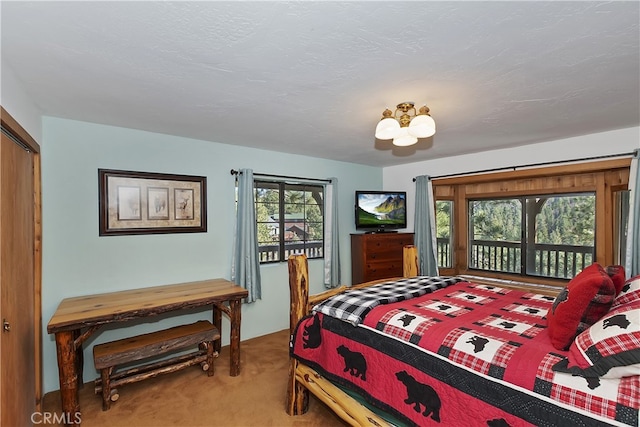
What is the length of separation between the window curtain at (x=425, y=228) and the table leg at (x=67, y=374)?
12.4 ft

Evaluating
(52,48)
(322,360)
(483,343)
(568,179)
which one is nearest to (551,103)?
(568,179)

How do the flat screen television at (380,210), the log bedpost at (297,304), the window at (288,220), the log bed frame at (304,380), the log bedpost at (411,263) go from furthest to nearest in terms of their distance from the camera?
the flat screen television at (380,210) < the window at (288,220) < the log bedpost at (411,263) < the log bedpost at (297,304) < the log bed frame at (304,380)

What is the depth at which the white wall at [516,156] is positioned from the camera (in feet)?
9.34

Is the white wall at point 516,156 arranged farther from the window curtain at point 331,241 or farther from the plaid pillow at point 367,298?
the plaid pillow at point 367,298

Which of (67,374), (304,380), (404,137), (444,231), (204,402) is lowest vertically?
(204,402)

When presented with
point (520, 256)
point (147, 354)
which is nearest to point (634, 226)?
point (520, 256)

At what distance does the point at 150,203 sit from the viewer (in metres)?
2.89

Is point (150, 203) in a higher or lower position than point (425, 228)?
higher

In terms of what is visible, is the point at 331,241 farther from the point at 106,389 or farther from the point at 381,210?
the point at 106,389

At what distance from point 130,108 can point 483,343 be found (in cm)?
277

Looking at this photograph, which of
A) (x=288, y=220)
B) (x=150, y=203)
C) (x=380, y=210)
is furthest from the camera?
(x=380, y=210)

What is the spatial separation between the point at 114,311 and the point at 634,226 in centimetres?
442

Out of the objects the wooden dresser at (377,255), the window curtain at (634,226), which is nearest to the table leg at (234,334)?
the wooden dresser at (377,255)

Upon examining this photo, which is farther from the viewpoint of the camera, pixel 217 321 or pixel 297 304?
pixel 217 321
